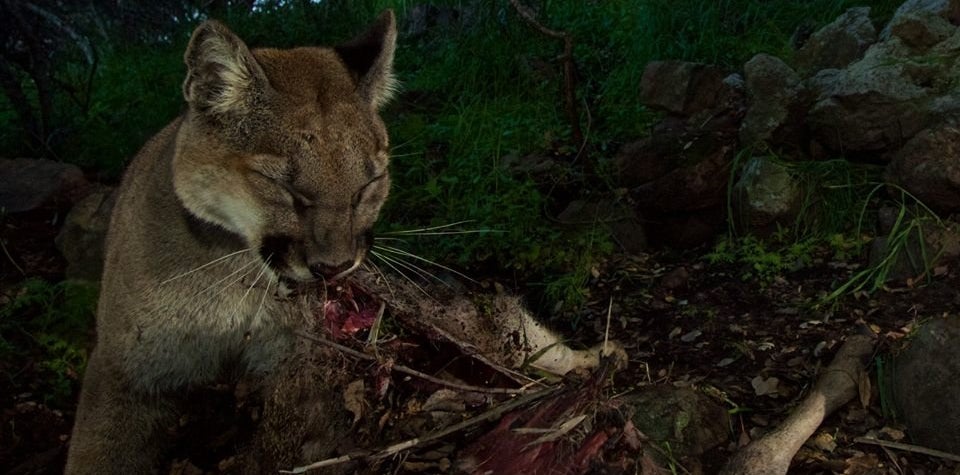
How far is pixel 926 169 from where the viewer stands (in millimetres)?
3859

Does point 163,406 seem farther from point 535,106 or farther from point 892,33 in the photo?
point 892,33

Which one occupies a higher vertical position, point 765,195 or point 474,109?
point 474,109

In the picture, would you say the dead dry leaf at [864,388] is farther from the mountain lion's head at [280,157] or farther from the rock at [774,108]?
the rock at [774,108]

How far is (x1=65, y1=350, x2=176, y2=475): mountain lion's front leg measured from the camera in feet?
10.4

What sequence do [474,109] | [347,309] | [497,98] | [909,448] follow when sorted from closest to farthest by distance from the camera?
[909,448]
[347,309]
[474,109]
[497,98]

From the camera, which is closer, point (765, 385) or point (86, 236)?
point (765, 385)

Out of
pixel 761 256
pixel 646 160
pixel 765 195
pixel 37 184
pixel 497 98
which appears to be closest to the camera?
pixel 761 256

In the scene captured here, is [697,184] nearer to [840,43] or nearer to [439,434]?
[840,43]

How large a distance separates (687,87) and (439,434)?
3409mm

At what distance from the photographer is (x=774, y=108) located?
15.2ft

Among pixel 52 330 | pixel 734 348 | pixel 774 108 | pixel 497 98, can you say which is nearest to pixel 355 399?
pixel 734 348

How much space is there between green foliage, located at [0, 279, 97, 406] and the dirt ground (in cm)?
6

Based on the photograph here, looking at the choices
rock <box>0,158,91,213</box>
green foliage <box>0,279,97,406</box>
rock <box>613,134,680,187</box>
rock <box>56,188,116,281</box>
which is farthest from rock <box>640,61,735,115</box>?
Result: rock <box>0,158,91,213</box>

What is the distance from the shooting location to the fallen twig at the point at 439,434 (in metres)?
2.47
